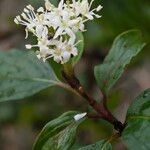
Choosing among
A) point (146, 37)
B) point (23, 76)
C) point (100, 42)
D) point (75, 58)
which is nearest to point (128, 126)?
point (75, 58)

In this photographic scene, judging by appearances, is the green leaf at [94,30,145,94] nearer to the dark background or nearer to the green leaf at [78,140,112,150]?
the green leaf at [78,140,112,150]

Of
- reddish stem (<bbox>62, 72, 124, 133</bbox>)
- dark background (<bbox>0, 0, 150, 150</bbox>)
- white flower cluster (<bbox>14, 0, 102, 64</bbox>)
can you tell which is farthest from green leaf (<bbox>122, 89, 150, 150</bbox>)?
dark background (<bbox>0, 0, 150, 150</bbox>)

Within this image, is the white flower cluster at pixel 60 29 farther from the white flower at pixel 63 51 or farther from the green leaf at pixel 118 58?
the green leaf at pixel 118 58

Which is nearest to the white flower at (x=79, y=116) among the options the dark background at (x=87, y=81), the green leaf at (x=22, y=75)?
the green leaf at (x=22, y=75)

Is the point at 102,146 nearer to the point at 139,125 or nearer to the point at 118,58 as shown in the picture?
the point at 139,125

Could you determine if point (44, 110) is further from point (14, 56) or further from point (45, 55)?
point (45, 55)

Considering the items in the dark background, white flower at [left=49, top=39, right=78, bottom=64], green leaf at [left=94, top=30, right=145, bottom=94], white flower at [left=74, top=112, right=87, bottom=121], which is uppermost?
white flower at [left=49, top=39, right=78, bottom=64]

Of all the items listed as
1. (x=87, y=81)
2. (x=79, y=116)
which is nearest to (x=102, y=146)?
(x=79, y=116)
